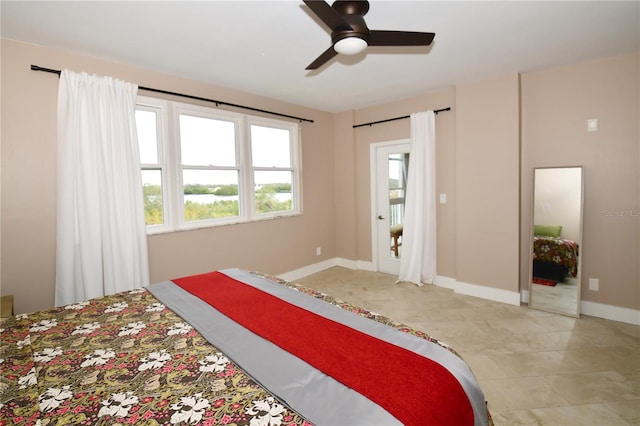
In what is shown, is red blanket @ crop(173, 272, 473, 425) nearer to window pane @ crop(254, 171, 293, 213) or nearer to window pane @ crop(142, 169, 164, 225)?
window pane @ crop(142, 169, 164, 225)

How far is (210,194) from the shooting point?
368cm

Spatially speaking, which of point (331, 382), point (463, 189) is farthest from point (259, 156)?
point (331, 382)

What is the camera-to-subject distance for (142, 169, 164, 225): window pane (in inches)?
125

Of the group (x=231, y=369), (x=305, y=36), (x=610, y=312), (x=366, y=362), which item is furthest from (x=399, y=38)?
(x=610, y=312)

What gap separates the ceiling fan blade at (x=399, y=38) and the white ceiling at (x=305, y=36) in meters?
0.31

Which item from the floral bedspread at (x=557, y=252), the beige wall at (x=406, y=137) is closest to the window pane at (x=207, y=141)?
the beige wall at (x=406, y=137)

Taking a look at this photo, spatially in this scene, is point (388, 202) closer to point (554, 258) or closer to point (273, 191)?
point (273, 191)

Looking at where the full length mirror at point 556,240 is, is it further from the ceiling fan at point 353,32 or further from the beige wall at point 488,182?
the ceiling fan at point 353,32

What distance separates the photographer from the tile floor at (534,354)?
1.86 meters

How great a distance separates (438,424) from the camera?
94 cm

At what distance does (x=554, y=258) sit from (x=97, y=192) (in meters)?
4.51

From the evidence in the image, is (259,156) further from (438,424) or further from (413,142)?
(438,424)

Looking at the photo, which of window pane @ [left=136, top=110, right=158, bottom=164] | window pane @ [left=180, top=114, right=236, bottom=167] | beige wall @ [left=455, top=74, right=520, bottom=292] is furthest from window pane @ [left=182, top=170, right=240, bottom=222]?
beige wall @ [left=455, top=74, right=520, bottom=292]

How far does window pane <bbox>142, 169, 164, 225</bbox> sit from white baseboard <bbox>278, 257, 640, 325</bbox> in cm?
185
